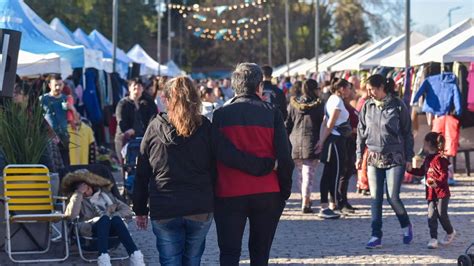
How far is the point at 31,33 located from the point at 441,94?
7.14 m

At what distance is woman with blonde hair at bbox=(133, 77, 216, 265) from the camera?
23.1 ft

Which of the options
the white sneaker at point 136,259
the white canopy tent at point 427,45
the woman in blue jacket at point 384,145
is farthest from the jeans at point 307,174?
the white canopy tent at point 427,45

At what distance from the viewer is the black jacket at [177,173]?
23.1 feet

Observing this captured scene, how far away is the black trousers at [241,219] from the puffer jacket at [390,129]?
3375mm

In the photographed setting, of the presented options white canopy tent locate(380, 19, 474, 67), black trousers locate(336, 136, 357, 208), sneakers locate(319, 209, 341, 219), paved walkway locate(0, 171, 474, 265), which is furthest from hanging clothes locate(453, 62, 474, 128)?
sneakers locate(319, 209, 341, 219)

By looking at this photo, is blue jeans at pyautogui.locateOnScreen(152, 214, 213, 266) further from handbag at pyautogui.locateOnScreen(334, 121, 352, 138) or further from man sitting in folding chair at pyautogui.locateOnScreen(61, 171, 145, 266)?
handbag at pyautogui.locateOnScreen(334, 121, 352, 138)

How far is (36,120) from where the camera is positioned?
11.0m

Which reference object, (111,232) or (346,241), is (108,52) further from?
(111,232)

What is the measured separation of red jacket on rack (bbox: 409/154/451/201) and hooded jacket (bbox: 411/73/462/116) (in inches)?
294


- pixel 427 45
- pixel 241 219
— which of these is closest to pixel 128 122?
pixel 241 219

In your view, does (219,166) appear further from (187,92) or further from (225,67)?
(225,67)

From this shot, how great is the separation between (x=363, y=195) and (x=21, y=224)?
6892mm

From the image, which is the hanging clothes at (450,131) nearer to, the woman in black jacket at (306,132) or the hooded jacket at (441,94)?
the hooded jacket at (441,94)

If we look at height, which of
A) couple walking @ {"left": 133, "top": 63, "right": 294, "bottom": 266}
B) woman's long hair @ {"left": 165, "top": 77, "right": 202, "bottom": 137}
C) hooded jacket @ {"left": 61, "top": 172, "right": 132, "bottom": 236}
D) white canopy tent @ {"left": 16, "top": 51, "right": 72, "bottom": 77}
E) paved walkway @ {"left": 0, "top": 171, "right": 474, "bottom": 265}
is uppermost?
white canopy tent @ {"left": 16, "top": 51, "right": 72, "bottom": 77}
